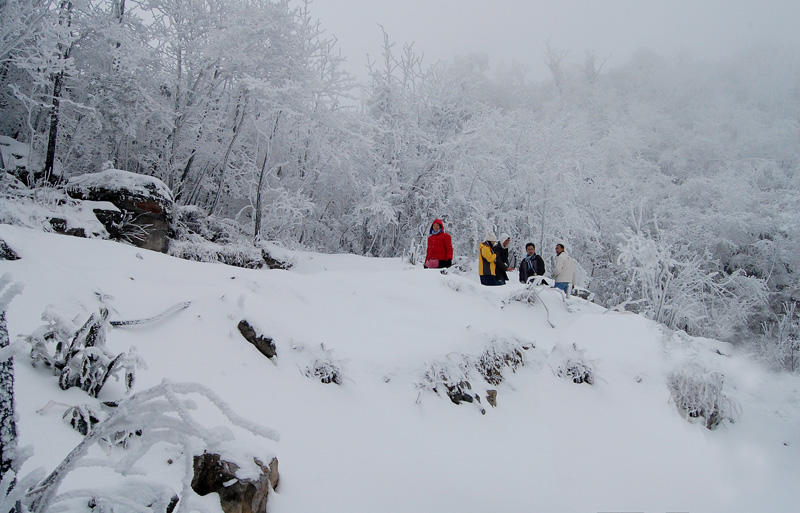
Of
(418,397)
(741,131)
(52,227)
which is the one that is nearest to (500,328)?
(418,397)

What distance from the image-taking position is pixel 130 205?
8.27 metres

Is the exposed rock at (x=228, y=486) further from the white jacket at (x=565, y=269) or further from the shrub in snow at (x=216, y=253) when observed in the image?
the white jacket at (x=565, y=269)

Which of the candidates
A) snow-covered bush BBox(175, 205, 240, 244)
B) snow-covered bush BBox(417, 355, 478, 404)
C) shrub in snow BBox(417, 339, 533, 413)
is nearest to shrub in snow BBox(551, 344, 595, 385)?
shrub in snow BBox(417, 339, 533, 413)

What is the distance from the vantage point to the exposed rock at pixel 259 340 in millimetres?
3678

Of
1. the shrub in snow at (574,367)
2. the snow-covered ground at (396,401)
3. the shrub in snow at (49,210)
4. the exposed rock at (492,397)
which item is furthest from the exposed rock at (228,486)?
the shrub in snow at (49,210)

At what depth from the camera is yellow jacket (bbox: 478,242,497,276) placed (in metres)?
8.45

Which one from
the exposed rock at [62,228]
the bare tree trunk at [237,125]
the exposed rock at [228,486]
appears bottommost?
the exposed rock at [62,228]

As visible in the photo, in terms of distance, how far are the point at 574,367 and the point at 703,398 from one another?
4.25 ft

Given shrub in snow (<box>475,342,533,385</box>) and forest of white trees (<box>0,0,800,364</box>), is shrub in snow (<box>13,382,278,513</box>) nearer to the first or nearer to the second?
shrub in snow (<box>475,342,533,385</box>)

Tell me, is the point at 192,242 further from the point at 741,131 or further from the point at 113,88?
the point at 741,131

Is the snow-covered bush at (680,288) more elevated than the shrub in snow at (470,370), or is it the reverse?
the snow-covered bush at (680,288)

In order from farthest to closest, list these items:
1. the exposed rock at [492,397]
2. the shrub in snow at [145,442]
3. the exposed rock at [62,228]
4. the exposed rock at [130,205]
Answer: the exposed rock at [130,205] < the exposed rock at [62,228] < the exposed rock at [492,397] < the shrub in snow at [145,442]

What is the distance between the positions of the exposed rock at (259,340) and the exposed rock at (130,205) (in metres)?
5.60

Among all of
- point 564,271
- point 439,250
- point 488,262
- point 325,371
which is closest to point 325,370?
point 325,371
